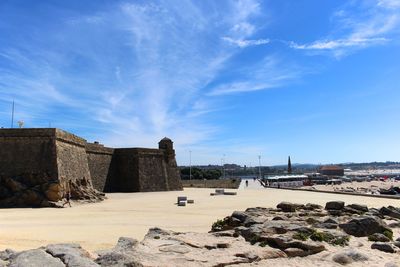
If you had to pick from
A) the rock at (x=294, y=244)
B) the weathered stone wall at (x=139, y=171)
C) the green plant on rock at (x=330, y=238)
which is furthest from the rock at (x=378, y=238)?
the weathered stone wall at (x=139, y=171)

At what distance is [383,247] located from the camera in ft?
37.0

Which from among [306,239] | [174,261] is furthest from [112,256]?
[306,239]

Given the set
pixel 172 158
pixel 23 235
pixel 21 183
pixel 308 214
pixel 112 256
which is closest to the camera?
pixel 112 256

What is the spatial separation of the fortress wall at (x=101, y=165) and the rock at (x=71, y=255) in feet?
101

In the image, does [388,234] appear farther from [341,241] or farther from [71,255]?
[71,255]

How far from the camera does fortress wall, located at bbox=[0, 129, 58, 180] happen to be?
25.5m

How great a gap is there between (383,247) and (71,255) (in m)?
8.41

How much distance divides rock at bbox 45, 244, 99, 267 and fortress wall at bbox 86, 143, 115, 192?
1215 inches

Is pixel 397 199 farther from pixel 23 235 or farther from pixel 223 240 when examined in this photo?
pixel 23 235

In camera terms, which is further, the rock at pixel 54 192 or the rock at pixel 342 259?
the rock at pixel 54 192

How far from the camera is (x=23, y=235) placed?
13.5 meters

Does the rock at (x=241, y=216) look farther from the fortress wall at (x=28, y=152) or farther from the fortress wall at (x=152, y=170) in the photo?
the fortress wall at (x=152, y=170)

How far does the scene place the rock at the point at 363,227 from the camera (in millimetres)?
12961

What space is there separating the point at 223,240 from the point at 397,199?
23.1 metres
